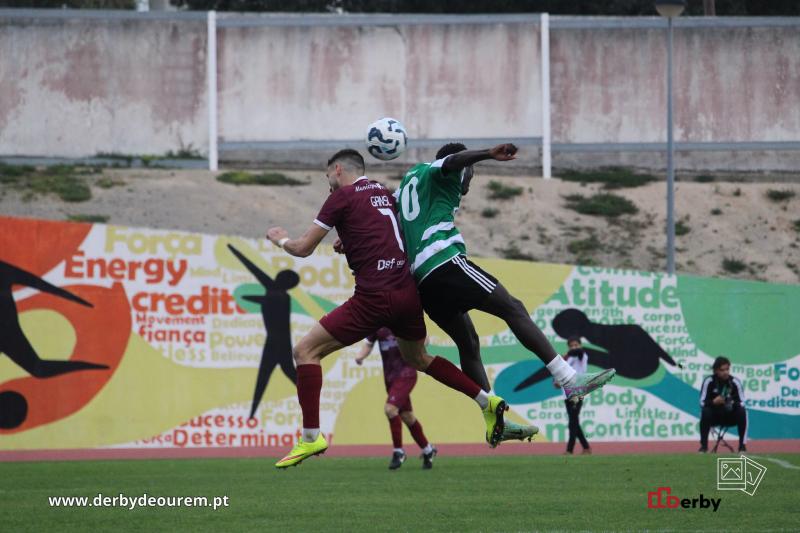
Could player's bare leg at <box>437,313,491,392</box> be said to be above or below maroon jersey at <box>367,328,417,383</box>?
above

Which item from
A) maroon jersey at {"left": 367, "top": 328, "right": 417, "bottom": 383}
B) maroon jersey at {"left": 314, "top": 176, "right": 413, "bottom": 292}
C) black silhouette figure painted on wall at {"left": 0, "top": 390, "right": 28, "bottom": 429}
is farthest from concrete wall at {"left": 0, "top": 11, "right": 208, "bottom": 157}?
maroon jersey at {"left": 314, "top": 176, "right": 413, "bottom": 292}

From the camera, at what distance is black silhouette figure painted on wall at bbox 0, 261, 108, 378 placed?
23.8 meters

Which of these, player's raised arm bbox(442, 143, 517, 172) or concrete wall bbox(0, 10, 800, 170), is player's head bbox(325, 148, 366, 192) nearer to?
player's raised arm bbox(442, 143, 517, 172)

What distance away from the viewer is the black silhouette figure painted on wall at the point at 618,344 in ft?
82.2

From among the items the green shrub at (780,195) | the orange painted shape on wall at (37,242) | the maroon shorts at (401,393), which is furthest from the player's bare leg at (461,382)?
the green shrub at (780,195)

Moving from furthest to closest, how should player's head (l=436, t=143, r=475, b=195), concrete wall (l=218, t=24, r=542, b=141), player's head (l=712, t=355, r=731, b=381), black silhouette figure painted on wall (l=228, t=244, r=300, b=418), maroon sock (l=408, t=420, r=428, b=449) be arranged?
concrete wall (l=218, t=24, r=542, b=141) < black silhouette figure painted on wall (l=228, t=244, r=300, b=418) < player's head (l=712, t=355, r=731, b=381) < maroon sock (l=408, t=420, r=428, b=449) < player's head (l=436, t=143, r=475, b=195)

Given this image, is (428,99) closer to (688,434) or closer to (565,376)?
(688,434)

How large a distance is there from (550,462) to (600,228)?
636 inches

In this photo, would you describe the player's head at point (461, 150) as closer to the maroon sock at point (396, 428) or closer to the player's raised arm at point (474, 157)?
the player's raised arm at point (474, 157)

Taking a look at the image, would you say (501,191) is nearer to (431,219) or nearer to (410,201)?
(410,201)

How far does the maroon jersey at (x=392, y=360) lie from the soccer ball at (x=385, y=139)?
7402 mm

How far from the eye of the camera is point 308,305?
24.6 meters

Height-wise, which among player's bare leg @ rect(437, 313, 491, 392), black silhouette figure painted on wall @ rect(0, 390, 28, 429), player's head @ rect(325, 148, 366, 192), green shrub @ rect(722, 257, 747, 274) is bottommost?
black silhouette figure painted on wall @ rect(0, 390, 28, 429)

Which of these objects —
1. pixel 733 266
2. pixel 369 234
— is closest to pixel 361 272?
pixel 369 234
